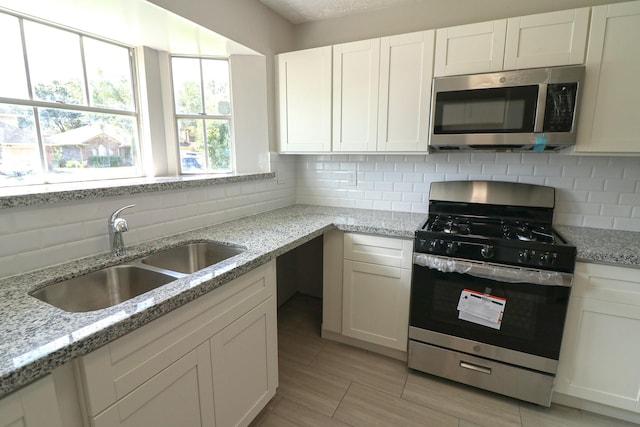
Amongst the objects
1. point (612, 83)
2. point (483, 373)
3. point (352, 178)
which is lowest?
point (483, 373)

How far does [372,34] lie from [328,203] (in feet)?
4.69

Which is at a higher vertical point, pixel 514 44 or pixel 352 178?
pixel 514 44

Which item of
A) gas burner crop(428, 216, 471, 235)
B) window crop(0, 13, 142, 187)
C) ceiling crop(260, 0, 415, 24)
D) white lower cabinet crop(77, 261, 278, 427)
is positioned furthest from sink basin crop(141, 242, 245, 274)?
ceiling crop(260, 0, 415, 24)

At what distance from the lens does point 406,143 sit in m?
2.16

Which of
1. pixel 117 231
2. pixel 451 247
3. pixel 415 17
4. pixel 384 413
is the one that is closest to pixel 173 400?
pixel 117 231

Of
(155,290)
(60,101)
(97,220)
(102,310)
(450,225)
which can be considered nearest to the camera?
(102,310)

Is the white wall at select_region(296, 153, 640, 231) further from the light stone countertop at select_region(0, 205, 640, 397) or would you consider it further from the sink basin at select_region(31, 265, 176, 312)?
the sink basin at select_region(31, 265, 176, 312)

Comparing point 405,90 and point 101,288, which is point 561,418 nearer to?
point 405,90

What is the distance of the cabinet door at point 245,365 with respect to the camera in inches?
52.6

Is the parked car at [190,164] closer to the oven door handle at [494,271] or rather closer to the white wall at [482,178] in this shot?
the white wall at [482,178]

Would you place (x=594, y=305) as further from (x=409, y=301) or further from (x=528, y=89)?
(x=528, y=89)

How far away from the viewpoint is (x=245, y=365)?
4.85 feet

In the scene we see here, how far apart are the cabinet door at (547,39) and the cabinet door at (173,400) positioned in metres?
2.26

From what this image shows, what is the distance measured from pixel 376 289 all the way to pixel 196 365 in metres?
1.30
